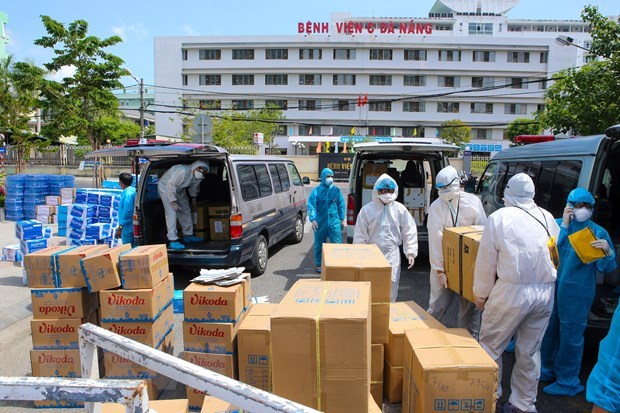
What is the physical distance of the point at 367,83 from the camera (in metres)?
51.9

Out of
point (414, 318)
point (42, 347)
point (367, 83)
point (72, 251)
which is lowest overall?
point (42, 347)

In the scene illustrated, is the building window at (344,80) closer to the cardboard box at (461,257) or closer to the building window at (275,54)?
the building window at (275,54)

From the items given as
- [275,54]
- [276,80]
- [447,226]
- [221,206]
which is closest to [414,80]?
[276,80]

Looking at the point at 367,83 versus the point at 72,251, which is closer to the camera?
the point at 72,251

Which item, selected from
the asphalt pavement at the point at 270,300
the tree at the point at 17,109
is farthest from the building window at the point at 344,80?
the asphalt pavement at the point at 270,300

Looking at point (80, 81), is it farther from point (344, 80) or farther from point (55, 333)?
point (344, 80)

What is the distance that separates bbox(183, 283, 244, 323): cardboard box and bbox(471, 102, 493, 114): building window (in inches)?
2142

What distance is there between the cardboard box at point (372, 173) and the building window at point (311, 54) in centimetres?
4751

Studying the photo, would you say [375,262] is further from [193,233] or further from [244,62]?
[244,62]

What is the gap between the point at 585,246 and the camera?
3432 mm

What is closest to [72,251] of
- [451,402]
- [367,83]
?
[451,402]

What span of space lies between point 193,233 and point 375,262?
14.3ft

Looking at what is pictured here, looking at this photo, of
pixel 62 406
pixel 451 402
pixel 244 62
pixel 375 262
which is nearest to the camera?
pixel 451 402

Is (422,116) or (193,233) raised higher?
(422,116)
